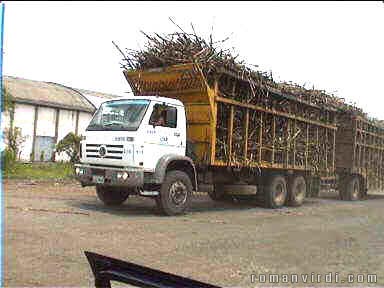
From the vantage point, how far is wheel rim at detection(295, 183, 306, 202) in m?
13.1

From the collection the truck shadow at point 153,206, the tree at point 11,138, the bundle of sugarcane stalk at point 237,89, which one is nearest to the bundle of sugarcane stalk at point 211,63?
the bundle of sugarcane stalk at point 237,89

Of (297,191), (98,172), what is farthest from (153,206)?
(297,191)

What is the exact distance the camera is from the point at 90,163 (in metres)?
9.77

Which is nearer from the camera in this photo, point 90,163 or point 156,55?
point 90,163

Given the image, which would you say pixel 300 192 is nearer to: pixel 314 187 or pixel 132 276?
pixel 314 187

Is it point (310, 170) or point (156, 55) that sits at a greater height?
point (156, 55)

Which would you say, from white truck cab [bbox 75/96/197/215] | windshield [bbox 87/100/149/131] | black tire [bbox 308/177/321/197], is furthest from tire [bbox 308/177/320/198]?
windshield [bbox 87/100/149/131]

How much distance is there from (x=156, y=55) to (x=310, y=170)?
582cm

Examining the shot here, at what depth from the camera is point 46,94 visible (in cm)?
2845

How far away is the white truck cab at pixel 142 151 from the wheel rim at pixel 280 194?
10.5 feet

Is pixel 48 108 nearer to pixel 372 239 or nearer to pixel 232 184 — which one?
pixel 232 184

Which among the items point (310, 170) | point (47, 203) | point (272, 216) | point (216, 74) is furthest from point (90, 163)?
point (310, 170)

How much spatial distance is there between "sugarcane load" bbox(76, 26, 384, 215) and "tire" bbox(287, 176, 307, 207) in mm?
30

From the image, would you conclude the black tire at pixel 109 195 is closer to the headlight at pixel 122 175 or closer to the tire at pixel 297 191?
the headlight at pixel 122 175
